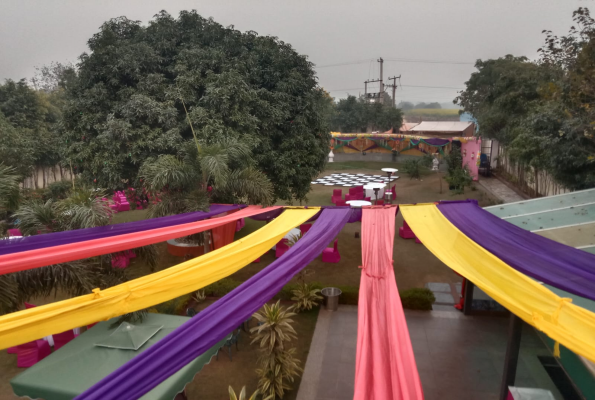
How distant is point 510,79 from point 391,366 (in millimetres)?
14788

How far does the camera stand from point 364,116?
Answer: 28.9 m

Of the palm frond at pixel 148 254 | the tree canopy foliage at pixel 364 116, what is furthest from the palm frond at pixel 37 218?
the tree canopy foliage at pixel 364 116

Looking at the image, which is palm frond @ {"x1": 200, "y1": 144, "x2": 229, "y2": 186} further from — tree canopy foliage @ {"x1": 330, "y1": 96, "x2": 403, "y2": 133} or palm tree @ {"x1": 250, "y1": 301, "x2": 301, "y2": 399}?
tree canopy foliage @ {"x1": 330, "y1": 96, "x2": 403, "y2": 133}

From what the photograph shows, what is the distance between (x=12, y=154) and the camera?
39.7 ft

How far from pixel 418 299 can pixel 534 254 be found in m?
3.54

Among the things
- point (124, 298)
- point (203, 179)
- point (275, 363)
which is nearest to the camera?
point (124, 298)

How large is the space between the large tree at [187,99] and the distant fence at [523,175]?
273 inches

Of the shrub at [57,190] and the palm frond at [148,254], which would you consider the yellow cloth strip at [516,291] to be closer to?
the palm frond at [148,254]

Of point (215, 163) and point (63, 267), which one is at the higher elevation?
point (215, 163)

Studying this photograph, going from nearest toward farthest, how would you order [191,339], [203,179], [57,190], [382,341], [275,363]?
[191,339] → [382,341] → [275,363] → [203,179] → [57,190]

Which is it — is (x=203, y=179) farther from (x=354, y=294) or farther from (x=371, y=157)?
(x=371, y=157)

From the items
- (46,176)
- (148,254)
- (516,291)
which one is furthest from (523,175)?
(46,176)

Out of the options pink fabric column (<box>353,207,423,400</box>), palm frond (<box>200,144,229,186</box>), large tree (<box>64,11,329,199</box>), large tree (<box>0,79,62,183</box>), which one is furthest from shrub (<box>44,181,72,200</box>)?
pink fabric column (<box>353,207,423,400</box>)

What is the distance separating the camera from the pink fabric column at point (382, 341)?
2381mm
